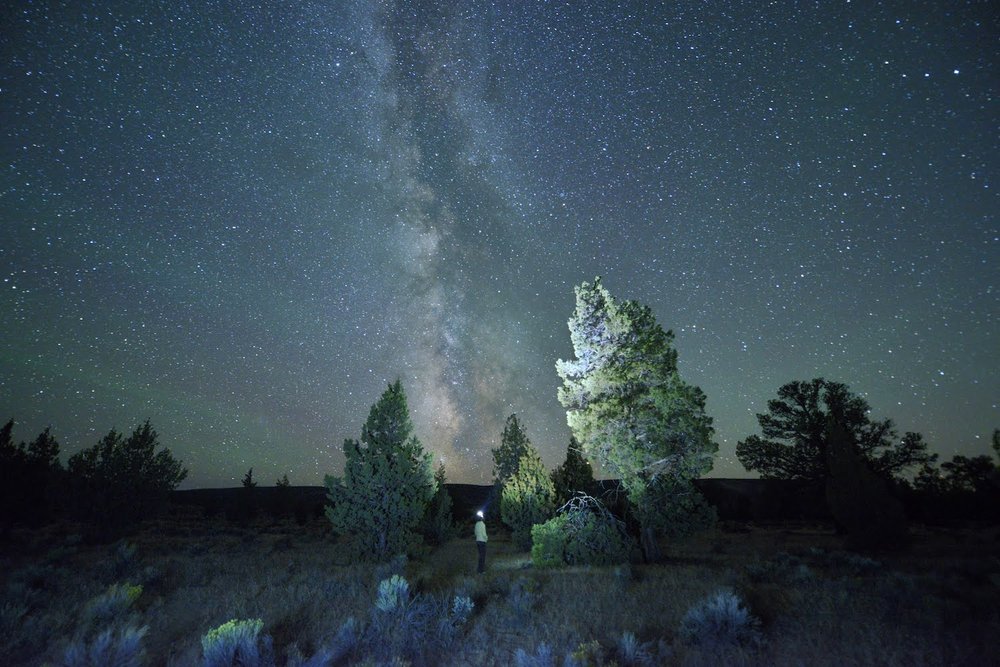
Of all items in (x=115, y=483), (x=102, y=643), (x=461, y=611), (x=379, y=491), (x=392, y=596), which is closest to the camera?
(x=102, y=643)

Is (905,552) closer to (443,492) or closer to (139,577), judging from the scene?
(443,492)

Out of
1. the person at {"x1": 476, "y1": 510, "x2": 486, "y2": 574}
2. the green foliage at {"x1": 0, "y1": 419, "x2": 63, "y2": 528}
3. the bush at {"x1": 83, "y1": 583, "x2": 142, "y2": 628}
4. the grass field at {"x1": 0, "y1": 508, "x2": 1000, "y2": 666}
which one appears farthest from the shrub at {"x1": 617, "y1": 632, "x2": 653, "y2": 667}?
the green foliage at {"x1": 0, "y1": 419, "x2": 63, "y2": 528}

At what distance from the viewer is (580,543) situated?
1423 centimetres

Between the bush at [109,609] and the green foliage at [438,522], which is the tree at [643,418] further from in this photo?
the green foliage at [438,522]

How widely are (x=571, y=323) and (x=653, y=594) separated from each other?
954 centimetres

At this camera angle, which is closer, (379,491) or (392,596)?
(392,596)

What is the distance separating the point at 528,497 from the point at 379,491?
8929 millimetres

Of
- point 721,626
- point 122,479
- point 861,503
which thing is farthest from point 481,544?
point 122,479

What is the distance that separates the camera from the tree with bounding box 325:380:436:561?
15555mm

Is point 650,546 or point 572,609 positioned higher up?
point 650,546

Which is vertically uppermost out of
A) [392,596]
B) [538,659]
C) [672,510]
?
[672,510]

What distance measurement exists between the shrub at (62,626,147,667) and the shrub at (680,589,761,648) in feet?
24.7

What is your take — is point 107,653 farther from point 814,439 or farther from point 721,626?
point 814,439

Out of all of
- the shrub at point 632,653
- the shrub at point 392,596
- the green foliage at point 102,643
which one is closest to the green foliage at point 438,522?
the shrub at point 392,596
